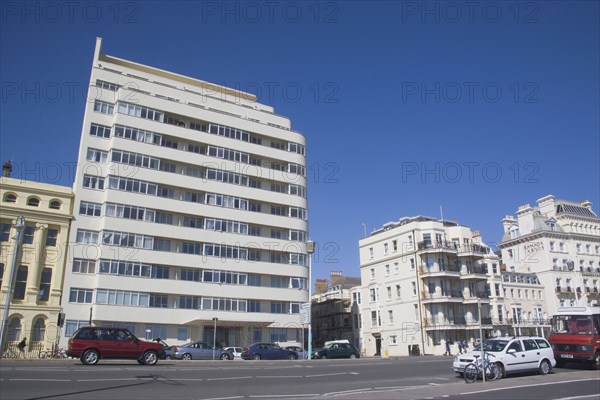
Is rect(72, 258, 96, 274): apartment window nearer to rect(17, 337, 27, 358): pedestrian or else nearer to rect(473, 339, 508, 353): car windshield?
rect(17, 337, 27, 358): pedestrian

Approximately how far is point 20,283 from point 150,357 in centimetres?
2498

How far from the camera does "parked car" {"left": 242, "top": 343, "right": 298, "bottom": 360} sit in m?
37.5

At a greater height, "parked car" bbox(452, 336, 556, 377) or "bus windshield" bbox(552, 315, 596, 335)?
"bus windshield" bbox(552, 315, 596, 335)

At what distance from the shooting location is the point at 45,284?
45719 mm

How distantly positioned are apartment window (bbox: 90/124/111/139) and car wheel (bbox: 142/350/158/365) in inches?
1296

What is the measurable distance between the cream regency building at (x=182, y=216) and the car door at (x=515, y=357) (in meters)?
32.8

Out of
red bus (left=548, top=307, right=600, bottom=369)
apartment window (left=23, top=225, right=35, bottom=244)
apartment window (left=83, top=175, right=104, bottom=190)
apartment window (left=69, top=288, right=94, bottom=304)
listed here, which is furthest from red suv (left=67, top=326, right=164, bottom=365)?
apartment window (left=83, top=175, right=104, bottom=190)

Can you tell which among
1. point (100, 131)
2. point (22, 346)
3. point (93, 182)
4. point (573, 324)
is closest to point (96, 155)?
point (100, 131)

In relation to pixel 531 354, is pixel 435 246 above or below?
above

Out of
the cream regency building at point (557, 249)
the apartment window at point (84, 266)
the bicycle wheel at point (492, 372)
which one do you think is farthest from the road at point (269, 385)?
the cream regency building at point (557, 249)

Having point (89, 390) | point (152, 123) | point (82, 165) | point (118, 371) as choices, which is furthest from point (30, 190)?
point (89, 390)

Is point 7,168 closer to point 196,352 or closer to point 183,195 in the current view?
point 183,195

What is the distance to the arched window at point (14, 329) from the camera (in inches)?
1675

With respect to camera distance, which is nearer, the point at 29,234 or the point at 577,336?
the point at 577,336
